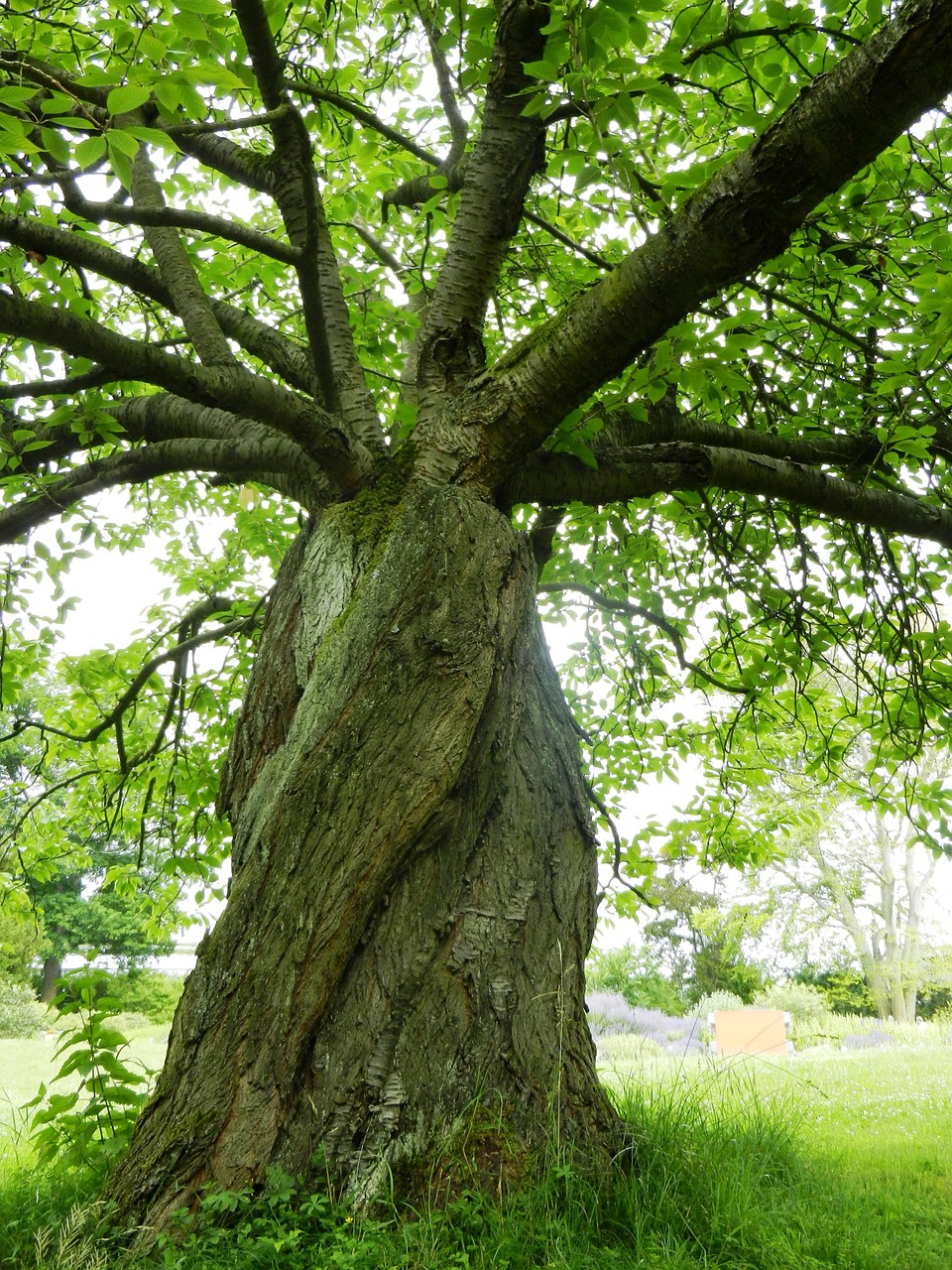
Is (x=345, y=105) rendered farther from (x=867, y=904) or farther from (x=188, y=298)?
(x=867, y=904)

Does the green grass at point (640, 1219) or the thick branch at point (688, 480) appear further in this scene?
the thick branch at point (688, 480)

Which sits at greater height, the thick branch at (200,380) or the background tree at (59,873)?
the thick branch at (200,380)

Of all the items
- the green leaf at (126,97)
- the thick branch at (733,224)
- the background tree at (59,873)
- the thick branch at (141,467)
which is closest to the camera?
the green leaf at (126,97)

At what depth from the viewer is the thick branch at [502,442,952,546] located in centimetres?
354

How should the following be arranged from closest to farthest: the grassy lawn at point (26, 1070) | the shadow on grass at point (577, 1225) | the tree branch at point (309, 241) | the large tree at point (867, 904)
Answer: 1. the shadow on grass at point (577, 1225)
2. the tree branch at point (309, 241)
3. the grassy lawn at point (26, 1070)
4. the large tree at point (867, 904)

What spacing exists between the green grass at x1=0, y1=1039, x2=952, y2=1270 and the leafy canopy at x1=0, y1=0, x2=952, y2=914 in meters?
2.21

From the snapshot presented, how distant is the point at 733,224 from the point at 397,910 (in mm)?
2346

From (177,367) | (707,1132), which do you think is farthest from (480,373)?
(707,1132)

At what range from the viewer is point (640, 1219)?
241 centimetres

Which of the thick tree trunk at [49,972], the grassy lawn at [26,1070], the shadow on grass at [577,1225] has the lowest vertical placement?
the thick tree trunk at [49,972]

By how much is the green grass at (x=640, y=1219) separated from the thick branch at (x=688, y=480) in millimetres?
2508

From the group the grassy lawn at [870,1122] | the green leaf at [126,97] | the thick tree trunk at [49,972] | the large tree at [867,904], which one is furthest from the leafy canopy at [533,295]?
the thick tree trunk at [49,972]

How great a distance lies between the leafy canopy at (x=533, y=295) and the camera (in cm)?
224

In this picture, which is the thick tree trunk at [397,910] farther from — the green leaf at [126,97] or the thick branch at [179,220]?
the green leaf at [126,97]
